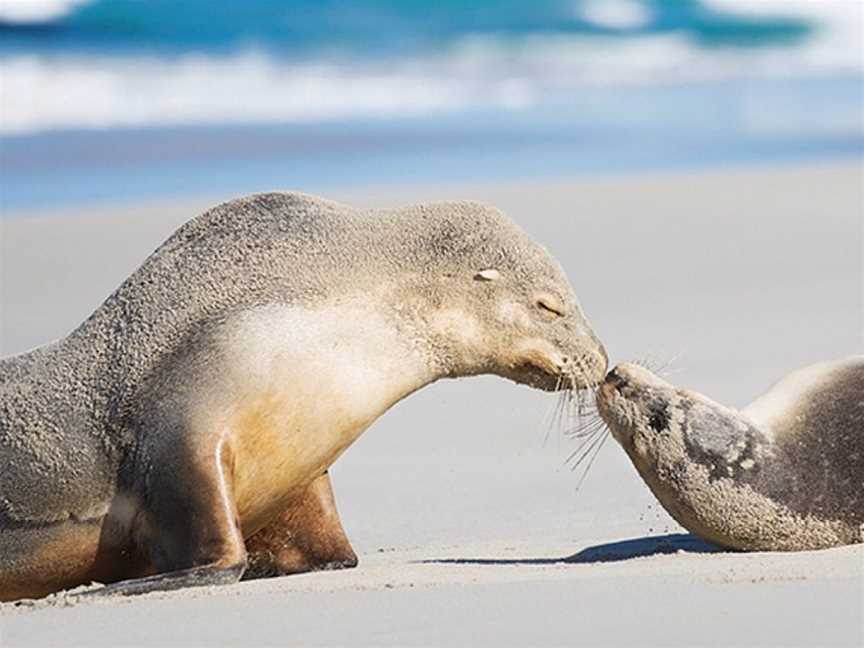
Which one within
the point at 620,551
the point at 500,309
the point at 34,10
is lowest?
the point at 620,551

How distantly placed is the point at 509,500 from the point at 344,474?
3.21ft

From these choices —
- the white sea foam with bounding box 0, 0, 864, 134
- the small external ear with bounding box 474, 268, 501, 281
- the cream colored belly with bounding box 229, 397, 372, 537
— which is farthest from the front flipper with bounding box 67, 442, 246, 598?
the white sea foam with bounding box 0, 0, 864, 134

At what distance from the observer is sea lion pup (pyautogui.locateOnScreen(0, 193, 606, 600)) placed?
235 inches

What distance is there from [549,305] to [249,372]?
1.15 m

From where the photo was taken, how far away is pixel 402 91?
27984 mm

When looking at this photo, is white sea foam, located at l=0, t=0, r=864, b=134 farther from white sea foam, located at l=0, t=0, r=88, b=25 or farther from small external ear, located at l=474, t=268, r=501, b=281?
small external ear, located at l=474, t=268, r=501, b=281

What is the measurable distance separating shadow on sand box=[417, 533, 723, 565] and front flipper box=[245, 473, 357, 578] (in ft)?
1.07

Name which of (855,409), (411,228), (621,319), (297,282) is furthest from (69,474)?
(621,319)

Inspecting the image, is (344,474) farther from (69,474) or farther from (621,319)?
(621,319)

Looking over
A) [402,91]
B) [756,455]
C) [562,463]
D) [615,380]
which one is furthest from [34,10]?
[756,455]

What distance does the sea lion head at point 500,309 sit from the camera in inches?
259

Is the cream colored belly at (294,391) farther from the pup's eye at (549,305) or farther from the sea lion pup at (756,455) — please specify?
the sea lion pup at (756,455)

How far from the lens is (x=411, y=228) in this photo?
6.68 meters

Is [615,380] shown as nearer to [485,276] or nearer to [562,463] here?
[485,276]
